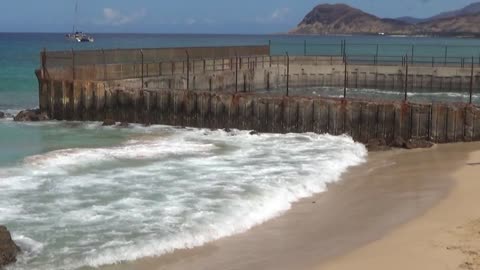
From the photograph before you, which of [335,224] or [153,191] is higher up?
[153,191]

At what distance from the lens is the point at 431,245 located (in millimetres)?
11383

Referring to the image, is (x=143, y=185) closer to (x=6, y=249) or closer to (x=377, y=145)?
(x=6, y=249)

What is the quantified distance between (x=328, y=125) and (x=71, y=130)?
35.0ft

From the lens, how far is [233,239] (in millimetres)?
12375

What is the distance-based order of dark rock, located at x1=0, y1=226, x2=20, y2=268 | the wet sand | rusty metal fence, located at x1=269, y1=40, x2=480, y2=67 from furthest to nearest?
rusty metal fence, located at x1=269, y1=40, x2=480, y2=67 < the wet sand < dark rock, located at x1=0, y1=226, x2=20, y2=268

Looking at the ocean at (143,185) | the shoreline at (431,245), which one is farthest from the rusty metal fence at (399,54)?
the shoreline at (431,245)

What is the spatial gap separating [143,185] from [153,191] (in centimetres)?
81

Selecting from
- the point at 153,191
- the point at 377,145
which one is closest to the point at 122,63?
the point at 377,145

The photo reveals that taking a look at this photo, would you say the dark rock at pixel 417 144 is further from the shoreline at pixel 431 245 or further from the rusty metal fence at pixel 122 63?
the rusty metal fence at pixel 122 63

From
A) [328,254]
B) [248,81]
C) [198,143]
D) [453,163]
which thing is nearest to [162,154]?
[198,143]

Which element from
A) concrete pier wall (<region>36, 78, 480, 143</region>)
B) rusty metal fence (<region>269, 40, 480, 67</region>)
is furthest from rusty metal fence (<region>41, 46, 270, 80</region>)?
rusty metal fence (<region>269, 40, 480, 67</region>)

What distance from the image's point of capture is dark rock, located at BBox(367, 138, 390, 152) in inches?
936

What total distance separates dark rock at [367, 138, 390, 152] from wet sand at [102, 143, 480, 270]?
10.3 ft

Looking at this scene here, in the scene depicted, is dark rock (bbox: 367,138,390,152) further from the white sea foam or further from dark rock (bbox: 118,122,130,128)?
dark rock (bbox: 118,122,130,128)
